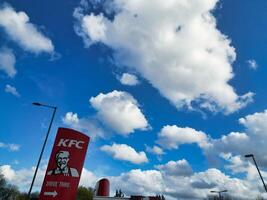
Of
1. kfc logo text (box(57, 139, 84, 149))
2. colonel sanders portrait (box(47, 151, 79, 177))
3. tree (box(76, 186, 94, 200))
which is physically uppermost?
tree (box(76, 186, 94, 200))

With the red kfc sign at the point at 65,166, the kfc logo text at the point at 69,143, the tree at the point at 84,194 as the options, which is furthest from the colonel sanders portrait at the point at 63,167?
the tree at the point at 84,194

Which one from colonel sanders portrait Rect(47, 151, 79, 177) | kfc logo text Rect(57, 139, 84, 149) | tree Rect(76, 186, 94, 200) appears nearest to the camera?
colonel sanders portrait Rect(47, 151, 79, 177)

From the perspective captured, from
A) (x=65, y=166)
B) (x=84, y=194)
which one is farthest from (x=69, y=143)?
(x=84, y=194)

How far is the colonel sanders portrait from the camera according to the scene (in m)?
17.0

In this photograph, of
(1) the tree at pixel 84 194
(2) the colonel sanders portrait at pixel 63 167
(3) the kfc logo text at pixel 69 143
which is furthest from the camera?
(1) the tree at pixel 84 194

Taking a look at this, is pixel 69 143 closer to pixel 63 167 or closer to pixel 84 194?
pixel 63 167

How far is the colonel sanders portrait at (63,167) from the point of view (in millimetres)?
16950

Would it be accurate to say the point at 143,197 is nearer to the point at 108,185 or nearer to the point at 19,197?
the point at 108,185

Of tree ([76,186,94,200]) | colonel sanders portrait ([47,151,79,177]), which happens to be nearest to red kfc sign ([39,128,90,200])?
colonel sanders portrait ([47,151,79,177])

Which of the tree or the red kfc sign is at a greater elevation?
the tree

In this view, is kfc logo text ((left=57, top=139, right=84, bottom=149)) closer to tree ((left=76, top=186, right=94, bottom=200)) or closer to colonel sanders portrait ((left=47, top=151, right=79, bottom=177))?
colonel sanders portrait ((left=47, top=151, right=79, bottom=177))

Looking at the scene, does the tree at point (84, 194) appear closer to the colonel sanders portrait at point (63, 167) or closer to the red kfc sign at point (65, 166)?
the red kfc sign at point (65, 166)

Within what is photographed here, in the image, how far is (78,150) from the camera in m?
18.1

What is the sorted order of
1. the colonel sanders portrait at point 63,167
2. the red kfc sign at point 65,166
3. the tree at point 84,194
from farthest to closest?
1. the tree at point 84,194
2. the colonel sanders portrait at point 63,167
3. the red kfc sign at point 65,166
